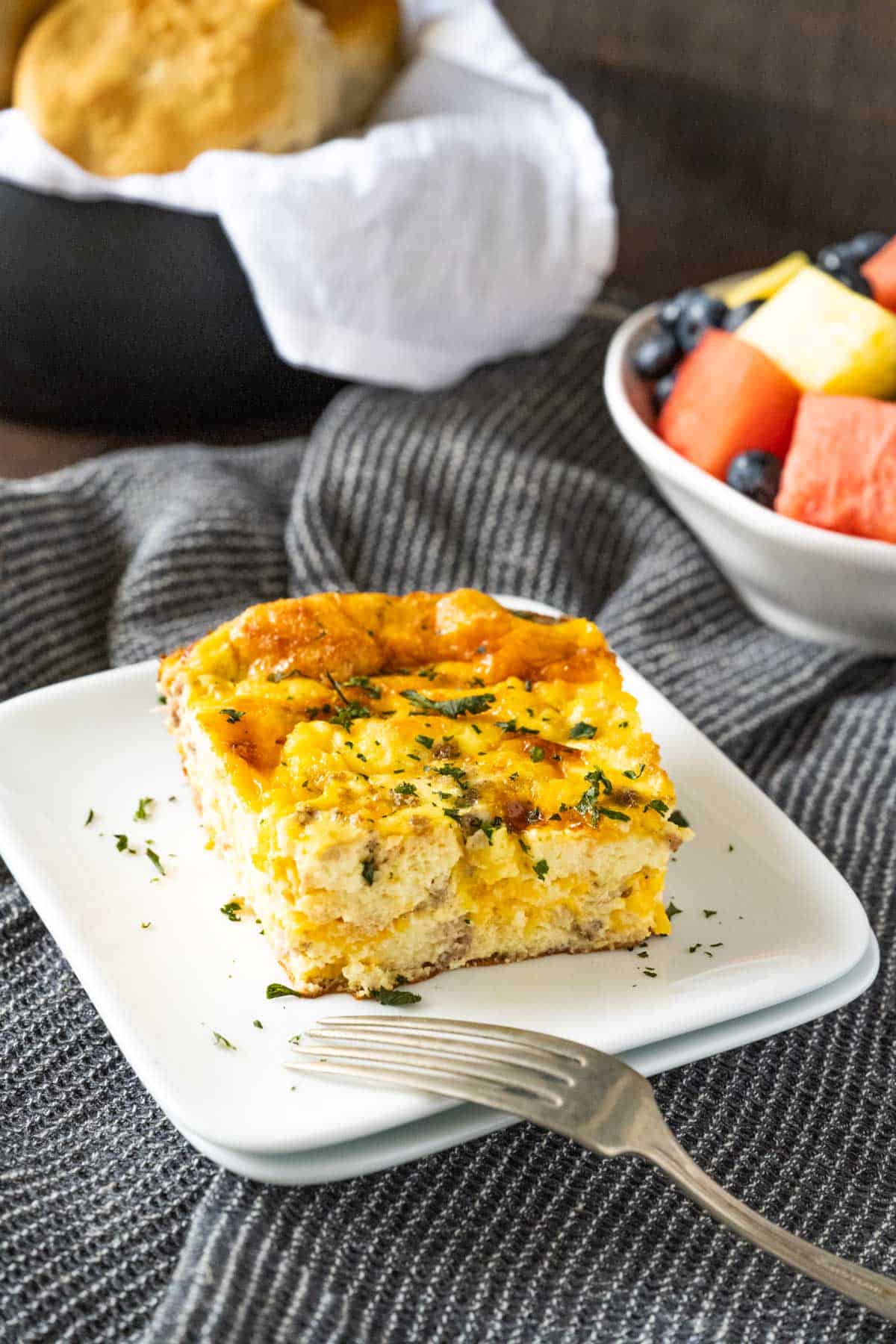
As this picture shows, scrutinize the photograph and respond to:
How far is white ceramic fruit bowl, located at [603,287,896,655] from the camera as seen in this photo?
2305mm

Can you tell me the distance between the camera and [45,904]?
5.46 ft

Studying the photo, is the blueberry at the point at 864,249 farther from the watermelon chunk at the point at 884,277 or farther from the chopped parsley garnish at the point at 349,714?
the chopped parsley garnish at the point at 349,714

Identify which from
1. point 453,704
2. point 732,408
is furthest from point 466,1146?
point 732,408

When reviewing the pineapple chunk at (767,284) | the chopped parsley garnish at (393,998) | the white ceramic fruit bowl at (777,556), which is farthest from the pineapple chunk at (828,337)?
the chopped parsley garnish at (393,998)

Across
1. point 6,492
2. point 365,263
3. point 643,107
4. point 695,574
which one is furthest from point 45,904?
point 643,107

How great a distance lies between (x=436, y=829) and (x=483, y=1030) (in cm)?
21

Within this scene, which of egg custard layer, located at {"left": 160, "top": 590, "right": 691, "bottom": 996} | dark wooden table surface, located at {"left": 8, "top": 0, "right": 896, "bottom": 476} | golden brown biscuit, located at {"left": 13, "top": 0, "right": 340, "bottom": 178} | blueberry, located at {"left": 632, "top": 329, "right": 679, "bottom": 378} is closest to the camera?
egg custard layer, located at {"left": 160, "top": 590, "right": 691, "bottom": 996}

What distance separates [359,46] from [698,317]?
2.94 ft

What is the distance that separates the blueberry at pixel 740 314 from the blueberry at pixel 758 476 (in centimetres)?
37

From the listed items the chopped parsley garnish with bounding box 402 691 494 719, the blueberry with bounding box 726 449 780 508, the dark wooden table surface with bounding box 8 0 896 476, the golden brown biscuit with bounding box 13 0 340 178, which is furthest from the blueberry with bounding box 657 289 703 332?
the chopped parsley garnish with bounding box 402 691 494 719

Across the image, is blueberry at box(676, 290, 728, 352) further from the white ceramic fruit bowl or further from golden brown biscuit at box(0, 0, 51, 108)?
golden brown biscuit at box(0, 0, 51, 108)

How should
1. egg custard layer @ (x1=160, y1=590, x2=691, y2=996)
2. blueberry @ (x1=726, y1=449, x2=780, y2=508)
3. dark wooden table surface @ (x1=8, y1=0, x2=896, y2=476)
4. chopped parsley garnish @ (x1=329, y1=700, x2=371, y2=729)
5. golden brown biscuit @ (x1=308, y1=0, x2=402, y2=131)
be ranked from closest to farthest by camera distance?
egg custard layer @ (x1=160, y1=590, x2=691, y2=996)
chopped parsley garnish @ (x1=329, y1=700, x2=371, y2=729)
blueberry @ (x1=726, y1=449, x2=780, y2=508)
golden brown biscuit @ (x1=308, y1=0, x2=402, y2=131)
dark wooden table surface @ (x1=8, y1=0, x2=896, y2=476)

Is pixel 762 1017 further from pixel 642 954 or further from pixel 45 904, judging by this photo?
pixel 45 904

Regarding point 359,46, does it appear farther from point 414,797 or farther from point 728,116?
point 414,797
